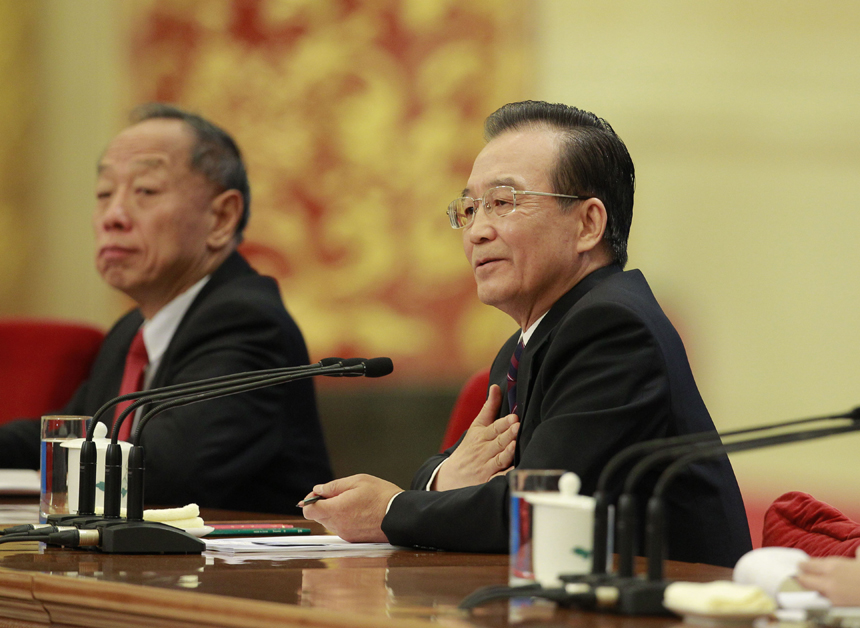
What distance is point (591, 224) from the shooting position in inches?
88.8

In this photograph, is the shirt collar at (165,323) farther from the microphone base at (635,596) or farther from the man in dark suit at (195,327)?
the microphone base at (635,596)

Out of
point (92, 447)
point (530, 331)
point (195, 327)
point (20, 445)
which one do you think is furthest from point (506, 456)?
point (20, 445)

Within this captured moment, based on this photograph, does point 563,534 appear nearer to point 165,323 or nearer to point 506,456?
point 506,456

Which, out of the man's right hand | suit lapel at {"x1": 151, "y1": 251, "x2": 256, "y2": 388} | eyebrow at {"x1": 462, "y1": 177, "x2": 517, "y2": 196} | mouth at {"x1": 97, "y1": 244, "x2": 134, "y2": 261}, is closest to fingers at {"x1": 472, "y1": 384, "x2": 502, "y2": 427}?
the man's right hand

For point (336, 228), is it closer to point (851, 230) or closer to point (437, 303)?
point (437, 303)


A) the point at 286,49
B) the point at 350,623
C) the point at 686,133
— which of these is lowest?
the point at 350,623

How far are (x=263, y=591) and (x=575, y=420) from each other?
66 centimetres

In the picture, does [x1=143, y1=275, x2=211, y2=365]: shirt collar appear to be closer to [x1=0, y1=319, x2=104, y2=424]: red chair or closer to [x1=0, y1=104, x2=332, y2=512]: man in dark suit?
[x1=0, y1=104, x2=332, y2=512]: man in dark suit

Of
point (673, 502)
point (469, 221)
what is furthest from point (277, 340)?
point (673, 502)

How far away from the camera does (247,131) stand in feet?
17.7

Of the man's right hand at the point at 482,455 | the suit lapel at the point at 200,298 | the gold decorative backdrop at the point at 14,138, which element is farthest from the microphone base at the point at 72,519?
the gold decorative backdrop at the point at 14,138

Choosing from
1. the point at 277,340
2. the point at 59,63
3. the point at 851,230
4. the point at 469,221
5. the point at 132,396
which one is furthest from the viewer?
the point at 59,63

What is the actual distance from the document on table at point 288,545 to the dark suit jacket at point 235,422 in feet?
2.78

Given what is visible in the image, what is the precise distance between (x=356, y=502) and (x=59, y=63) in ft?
14.8
